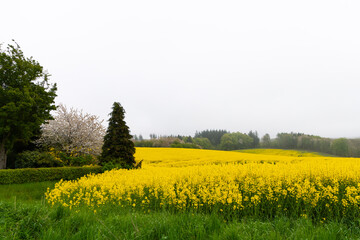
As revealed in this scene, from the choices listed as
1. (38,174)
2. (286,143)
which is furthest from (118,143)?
(286,143)

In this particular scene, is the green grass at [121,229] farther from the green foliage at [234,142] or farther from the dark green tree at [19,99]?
the green foliage at [234,142]

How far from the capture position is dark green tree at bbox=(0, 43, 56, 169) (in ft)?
59.3

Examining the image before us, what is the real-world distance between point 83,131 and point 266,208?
20.2 m

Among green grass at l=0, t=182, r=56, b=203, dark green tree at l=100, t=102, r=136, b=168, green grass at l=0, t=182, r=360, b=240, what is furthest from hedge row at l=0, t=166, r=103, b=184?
green grass at l=0, t=182, r=360, b=240

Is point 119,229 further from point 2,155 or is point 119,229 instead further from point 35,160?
point 2,155

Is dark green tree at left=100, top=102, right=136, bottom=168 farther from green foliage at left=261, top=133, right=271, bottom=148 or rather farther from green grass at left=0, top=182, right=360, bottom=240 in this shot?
green foliage at left=261, top=133, right=271, bottom=148

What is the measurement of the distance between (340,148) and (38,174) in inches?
2946

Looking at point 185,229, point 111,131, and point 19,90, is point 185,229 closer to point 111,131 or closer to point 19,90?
point 111,131

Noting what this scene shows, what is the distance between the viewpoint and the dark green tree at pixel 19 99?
18078mm

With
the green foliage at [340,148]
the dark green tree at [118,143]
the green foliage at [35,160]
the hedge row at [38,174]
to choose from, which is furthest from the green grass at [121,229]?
the green foliage at [340,148]

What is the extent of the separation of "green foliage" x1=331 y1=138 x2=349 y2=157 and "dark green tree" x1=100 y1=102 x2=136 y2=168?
69167mm

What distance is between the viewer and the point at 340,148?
62344 mm

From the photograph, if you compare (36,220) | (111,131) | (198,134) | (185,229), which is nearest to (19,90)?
(111,131)

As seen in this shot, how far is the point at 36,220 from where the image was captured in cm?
348
